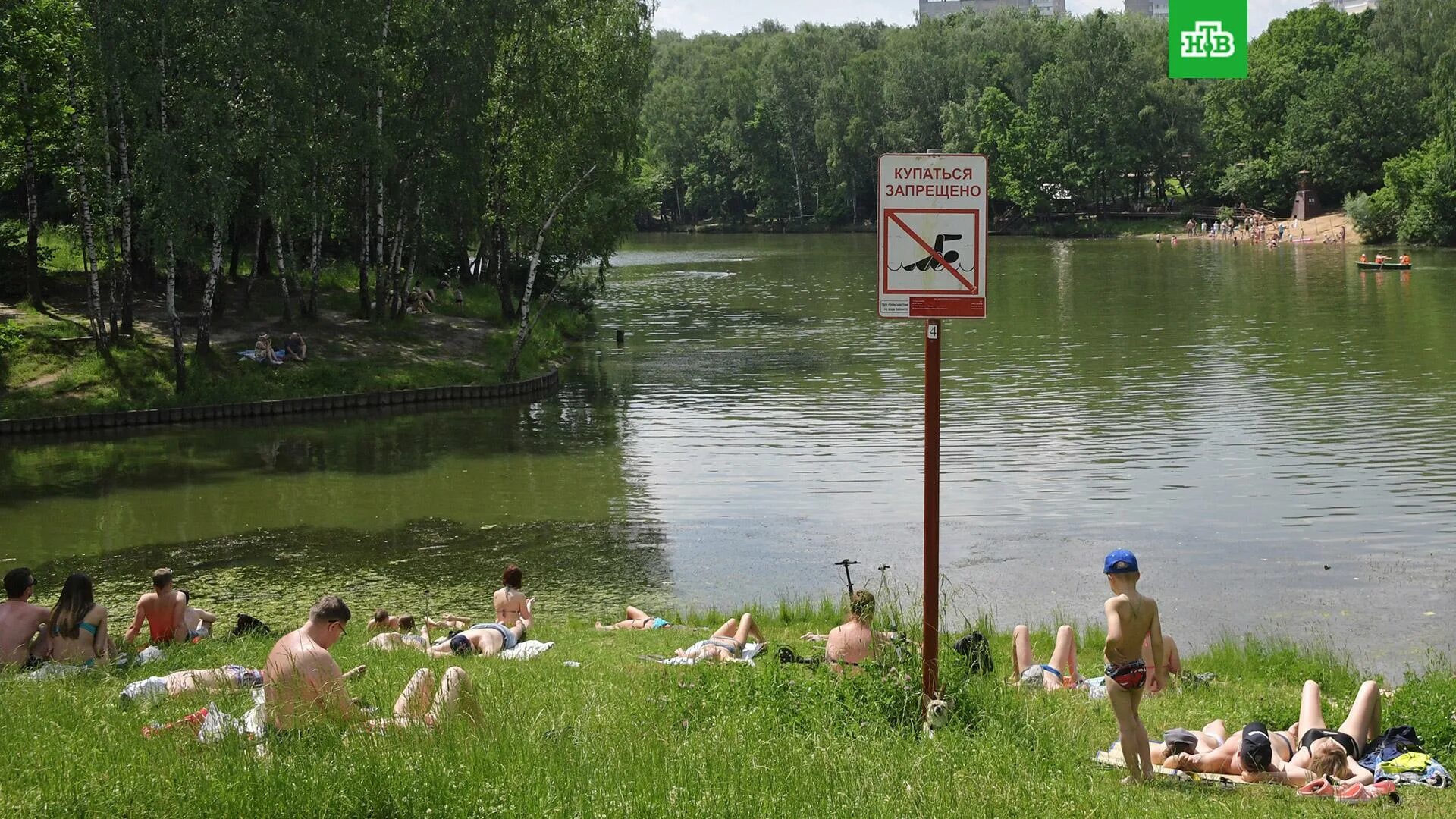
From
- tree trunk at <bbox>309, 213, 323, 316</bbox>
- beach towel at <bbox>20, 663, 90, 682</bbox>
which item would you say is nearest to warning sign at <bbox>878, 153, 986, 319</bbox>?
beach towel at <bbox>20, 663, 90, 682</bbox>

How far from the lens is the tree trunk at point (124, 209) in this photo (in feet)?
110

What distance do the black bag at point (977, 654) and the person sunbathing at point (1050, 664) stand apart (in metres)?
0.53

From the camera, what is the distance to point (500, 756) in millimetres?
8125

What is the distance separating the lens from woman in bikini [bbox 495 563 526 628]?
16062 mm

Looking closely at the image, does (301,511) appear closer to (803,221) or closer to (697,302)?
(697,302)

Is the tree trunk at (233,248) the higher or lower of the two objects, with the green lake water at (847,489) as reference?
higher

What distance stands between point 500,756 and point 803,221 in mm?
137460

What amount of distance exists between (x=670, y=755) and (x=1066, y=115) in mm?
121068

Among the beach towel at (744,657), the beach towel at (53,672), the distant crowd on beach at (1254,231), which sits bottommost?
the beach towel at (744,657)

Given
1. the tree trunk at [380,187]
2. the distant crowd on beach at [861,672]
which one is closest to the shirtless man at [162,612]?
the distant crowd on beach at [861,672]

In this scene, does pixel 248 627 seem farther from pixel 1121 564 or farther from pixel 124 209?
pixel 124 209

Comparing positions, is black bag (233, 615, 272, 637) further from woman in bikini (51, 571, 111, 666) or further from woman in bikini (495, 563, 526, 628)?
woman in bikini (495, 563, 526, 628)

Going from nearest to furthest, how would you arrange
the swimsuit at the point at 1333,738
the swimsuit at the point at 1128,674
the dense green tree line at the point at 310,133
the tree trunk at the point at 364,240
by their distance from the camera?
the swimsuit at the point at 1128,674, the swimsuit at the point at 1333,738, the dense green tree line at the point at 310,133, the tree trunk at the point at 364,240

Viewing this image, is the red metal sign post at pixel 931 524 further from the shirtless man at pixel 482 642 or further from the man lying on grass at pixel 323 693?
the shirtless man at pixel 482 642
